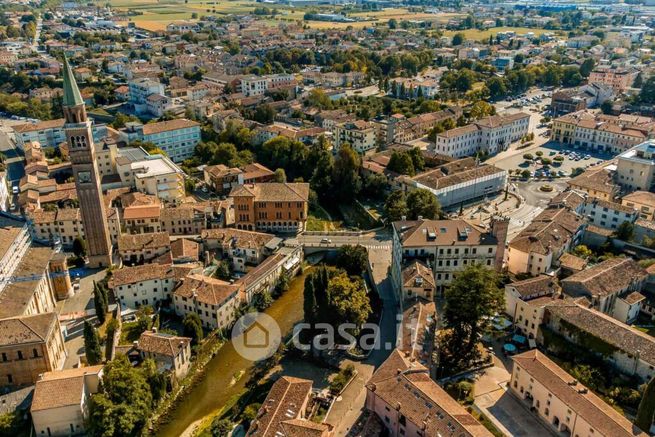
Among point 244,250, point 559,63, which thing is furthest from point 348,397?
point 559,63

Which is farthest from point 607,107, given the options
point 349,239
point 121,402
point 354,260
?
point 121,402

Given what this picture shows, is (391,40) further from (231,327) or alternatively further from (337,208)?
(231,327)

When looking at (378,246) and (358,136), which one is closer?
(378,246)

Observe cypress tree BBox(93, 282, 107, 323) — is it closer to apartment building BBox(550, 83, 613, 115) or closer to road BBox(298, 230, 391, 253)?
road BBox(298, 230, 391, 253)

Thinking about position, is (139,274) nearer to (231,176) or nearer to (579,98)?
(231,176)

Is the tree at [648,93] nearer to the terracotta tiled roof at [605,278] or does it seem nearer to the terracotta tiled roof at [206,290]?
the terracotta tiled roof at [605,278]

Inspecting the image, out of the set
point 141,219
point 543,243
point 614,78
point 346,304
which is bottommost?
point 346,304

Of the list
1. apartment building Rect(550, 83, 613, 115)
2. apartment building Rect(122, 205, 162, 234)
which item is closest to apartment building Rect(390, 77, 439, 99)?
apartment building Rect(550, 83, 613, 115)
